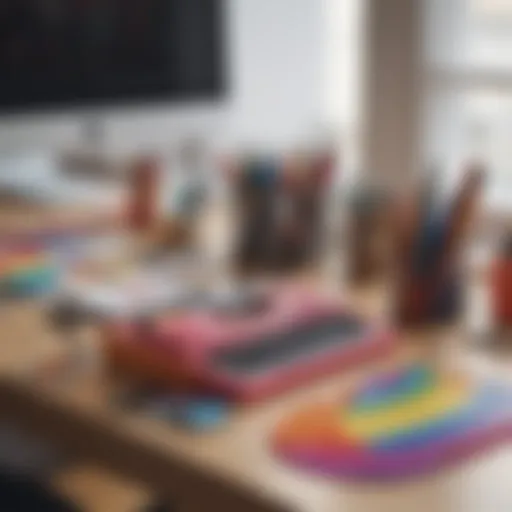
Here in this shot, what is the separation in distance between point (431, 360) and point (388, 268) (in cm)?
30

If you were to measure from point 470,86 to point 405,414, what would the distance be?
100 cm

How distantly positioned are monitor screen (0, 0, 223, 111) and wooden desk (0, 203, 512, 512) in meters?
0.71

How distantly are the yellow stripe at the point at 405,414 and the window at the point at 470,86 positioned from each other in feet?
2.75

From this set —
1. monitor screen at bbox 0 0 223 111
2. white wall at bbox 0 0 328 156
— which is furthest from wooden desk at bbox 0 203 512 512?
white wall at bbox 0 0 328 156

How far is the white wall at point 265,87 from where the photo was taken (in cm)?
233

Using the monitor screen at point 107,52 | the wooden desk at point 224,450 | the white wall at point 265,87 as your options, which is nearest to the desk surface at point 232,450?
the wooden desk at point 224,450

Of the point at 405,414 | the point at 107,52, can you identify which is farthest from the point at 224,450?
the point at 107,52

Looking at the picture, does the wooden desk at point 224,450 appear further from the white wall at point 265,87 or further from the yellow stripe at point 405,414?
the white wall at point 265,87

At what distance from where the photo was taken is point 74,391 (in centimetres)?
122

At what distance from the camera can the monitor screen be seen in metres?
1.97

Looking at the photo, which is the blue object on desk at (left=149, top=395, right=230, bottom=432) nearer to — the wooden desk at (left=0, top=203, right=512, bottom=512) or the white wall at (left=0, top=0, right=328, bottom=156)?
the wooden desk at (left=0, top=203, right=512, bottom=512)

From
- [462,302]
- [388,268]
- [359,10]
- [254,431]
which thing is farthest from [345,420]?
[359,10]

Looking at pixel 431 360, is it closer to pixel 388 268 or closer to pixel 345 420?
pixel 345 420

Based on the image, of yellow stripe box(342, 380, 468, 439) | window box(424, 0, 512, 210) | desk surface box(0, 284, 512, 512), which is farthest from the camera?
window box(424, 0, 512, 210)
